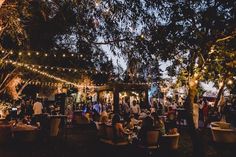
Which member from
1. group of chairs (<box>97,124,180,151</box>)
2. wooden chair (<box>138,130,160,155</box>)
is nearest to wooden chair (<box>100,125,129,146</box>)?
group of chairs (<box>97,124,180,151</box>)

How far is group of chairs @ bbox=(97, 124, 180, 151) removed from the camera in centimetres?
820

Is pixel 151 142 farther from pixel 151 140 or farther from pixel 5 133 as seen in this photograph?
pixel 5 133

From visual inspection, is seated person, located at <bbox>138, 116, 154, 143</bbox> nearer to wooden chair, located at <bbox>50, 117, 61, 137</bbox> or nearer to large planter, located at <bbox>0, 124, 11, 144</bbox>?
large planter, located at <bbox>0, 124, 11, 144</bbox>

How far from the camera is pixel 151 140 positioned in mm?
8211

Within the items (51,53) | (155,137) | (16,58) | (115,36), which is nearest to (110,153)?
(155,137)

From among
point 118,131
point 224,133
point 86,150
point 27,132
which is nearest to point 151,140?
point 118,131

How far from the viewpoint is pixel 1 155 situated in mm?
8688

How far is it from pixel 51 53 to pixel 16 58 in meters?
3.72

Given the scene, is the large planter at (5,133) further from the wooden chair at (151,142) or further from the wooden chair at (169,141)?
the wooden chair at (169,141)

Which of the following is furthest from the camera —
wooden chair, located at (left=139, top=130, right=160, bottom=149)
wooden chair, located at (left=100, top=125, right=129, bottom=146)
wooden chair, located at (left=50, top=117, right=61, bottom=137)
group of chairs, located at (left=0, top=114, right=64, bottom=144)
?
wooden chair, located at (left=50, top=117, right=61, bottom=137)

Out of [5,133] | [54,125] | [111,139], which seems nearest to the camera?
[111,139]

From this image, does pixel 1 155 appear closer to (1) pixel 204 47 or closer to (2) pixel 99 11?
(2) pixel 99 11

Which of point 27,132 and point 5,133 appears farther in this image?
point 27,132

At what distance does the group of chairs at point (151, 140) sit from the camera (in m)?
8.20
